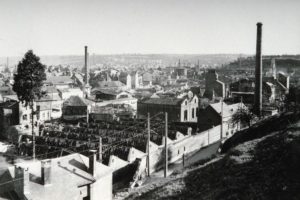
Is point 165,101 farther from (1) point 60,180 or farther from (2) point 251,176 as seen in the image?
(2) point 251,176

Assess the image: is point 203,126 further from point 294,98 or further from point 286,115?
point 286,115

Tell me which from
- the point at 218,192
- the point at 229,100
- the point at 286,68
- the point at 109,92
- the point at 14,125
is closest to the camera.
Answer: the point at 218,192

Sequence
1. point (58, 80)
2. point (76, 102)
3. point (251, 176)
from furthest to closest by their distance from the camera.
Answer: point (58, 80)
point (76, 102)
point (251, 176)

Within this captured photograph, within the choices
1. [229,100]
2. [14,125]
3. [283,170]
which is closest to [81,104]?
[14,125]

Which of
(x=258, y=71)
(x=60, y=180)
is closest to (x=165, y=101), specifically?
(x=258, y=71)

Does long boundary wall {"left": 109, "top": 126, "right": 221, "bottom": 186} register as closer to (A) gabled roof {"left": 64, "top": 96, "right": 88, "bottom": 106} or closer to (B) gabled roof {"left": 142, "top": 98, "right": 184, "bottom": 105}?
(B) gabled roof {"left": 142, "top": 98, "right": 184, "bottom": 105}

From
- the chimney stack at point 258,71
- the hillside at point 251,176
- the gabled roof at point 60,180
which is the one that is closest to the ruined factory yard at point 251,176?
the hillside at point 251,176

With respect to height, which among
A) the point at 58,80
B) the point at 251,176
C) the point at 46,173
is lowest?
the point at 46,173

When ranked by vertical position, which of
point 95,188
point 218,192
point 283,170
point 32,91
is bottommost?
point 95,188
